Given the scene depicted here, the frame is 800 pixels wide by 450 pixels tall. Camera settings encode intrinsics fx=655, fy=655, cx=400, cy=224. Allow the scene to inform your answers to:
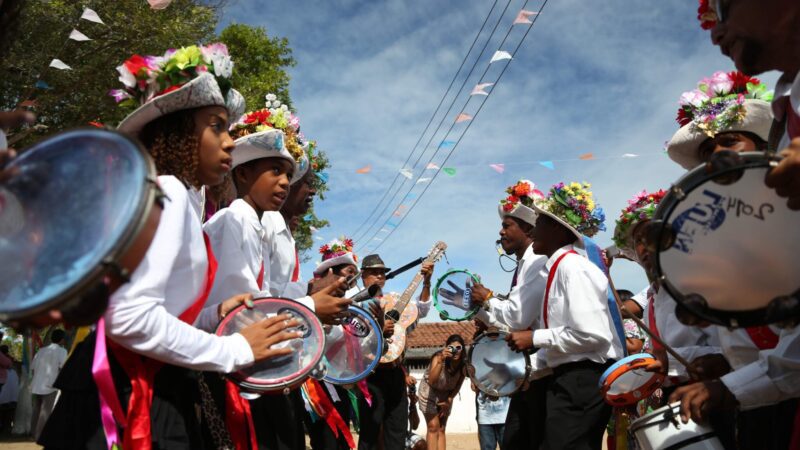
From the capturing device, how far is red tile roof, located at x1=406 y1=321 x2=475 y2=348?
3161 cm

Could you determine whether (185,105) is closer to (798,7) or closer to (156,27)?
(798,7)

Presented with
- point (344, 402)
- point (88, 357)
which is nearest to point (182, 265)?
point (88, 357)

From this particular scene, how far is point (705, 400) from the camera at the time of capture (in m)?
2.57

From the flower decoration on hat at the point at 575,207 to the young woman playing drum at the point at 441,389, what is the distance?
5076mm

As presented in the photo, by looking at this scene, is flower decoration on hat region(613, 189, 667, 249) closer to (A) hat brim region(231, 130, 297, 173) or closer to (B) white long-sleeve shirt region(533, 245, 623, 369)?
(B) white long-sleeve shirt region(533, 245, 623, 369)

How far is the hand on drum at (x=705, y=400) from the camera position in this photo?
253 centimetres

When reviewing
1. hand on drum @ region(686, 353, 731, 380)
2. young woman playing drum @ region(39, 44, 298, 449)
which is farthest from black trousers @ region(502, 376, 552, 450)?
young woman playing drum @ region(39, 44, 298, 449)

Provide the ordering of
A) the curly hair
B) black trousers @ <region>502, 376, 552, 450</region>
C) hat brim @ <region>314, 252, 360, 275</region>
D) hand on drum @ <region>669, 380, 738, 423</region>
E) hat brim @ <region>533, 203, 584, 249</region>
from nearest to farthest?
1. hand on drum @ <region>669, 380, 738, 423</region>
2. the curly hair
3. black trousers @ <region>502, 376, 552, 450</region>
4. hat brim @ <region>533, 203, 584, 249</region>
5. hat brim @ <region>314, 252, 360, 275</region>

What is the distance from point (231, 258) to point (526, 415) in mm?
3141

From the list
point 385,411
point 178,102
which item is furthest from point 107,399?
point 385,411

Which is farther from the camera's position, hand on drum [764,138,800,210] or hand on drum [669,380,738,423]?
hand on drum [669,380,738,423]

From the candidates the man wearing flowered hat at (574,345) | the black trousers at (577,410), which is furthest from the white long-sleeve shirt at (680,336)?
the black trousers at (577,410)

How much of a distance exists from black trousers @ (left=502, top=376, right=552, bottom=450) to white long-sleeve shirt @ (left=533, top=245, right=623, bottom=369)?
335 mm

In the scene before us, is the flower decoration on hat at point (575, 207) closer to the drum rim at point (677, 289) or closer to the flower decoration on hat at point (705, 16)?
the flower decoration on hat at point (705, 16)
